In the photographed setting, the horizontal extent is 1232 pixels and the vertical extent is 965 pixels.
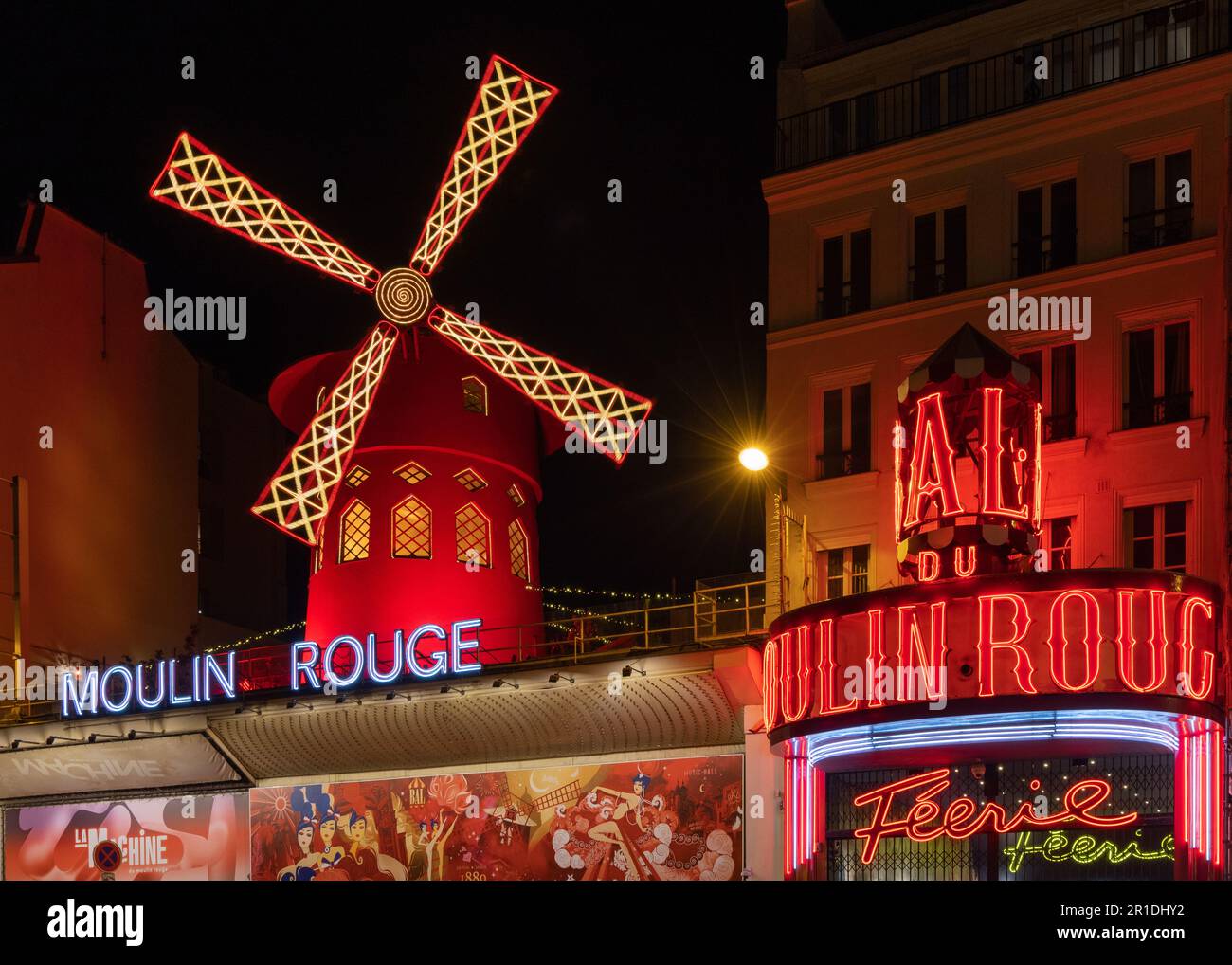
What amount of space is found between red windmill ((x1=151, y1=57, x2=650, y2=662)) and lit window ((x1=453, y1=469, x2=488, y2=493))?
18mm

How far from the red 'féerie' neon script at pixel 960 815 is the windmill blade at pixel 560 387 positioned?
7444 mm

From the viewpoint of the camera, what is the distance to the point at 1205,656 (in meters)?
15.2

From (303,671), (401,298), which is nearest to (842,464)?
(303,671)

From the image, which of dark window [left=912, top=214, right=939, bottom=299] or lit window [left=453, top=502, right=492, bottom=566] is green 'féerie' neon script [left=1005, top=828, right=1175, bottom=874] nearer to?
dark window [left=912, top=214, right=939, bottom=299]

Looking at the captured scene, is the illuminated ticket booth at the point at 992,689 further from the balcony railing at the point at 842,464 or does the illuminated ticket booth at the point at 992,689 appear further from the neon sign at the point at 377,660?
the neon sign at the point at 377,660

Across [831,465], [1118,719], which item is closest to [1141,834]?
[1118,719]

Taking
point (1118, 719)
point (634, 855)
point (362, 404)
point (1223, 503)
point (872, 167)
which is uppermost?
point (872, 167)

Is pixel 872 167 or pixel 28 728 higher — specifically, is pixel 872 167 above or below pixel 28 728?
above

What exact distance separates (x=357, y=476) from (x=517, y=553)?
248cm

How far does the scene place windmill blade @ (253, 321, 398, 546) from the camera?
22578 mm

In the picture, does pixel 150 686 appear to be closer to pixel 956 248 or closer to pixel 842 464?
pixel 842 464

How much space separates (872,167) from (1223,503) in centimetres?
552

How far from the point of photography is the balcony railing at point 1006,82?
1797 centimetres

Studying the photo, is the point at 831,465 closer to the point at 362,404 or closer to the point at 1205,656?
the point at 1205,656
